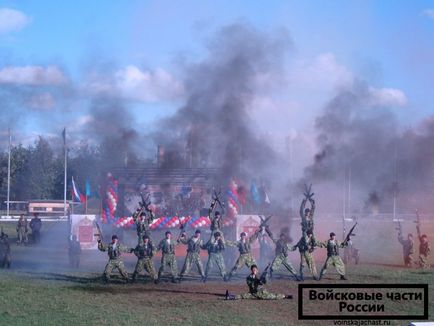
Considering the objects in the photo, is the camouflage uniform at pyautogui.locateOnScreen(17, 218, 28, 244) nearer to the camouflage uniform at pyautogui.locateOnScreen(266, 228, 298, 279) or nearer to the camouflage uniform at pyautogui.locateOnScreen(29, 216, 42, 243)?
the camouflage uniform at pyautogui.locateOnScreen(29, 216, 42, 243)

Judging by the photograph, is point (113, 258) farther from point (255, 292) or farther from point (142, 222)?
point (255, 292)

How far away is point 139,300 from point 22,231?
19.7 metres

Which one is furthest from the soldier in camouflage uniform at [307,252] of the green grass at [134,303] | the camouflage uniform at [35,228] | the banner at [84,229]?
the camouflage uniform at [35,228]

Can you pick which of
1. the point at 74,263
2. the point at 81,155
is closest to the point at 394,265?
the point at 74,263

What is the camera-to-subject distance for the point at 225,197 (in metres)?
30.2

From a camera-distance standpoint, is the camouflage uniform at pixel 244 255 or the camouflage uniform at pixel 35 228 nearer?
the camouflage uniform at pixel 244 255

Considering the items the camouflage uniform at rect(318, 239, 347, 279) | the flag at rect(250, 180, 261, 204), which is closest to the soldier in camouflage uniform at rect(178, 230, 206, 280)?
the camouflage uniform at rect(318, 239, 347, 279)

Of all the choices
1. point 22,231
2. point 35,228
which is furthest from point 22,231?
point 35,228

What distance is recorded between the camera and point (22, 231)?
33.2m

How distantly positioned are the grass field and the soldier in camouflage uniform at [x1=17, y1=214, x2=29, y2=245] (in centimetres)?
1142

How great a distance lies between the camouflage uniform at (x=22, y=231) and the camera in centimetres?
3278

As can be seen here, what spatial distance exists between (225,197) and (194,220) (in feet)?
6.12

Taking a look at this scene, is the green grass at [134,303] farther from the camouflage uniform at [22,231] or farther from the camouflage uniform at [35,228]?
the camouflage uniform at [22,231]

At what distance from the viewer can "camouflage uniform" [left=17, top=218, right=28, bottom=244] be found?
32781 mm
